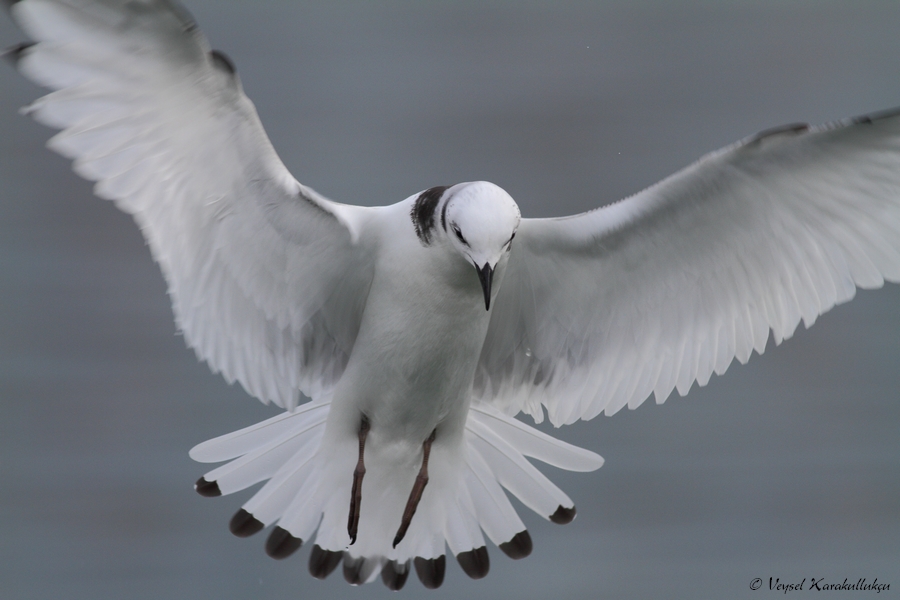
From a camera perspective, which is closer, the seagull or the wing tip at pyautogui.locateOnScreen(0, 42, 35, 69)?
the wing tip at pyautogui.locateOnScreen(0, 42, 35, 69)

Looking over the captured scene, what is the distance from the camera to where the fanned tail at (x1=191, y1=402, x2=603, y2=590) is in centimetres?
380

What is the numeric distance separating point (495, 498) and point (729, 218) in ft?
4.63

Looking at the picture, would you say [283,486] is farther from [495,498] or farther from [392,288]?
[392,288]

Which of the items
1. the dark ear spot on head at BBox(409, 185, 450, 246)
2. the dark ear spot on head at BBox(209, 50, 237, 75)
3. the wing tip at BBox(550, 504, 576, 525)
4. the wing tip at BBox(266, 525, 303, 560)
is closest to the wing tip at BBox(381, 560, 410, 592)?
the wing tip at BBox(266, 525, 303, 560)

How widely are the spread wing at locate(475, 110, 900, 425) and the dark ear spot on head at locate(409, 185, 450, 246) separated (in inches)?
14.6

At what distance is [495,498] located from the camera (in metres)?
4.07

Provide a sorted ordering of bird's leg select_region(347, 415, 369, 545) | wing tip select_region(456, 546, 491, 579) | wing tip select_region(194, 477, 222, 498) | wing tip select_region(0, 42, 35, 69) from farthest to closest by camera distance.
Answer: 1. wing tip select_region(456, 546, 491, 579)
2. wing tip select_region(194, 477, 222, 498)
3. bird's leg select_region(347, 415, 369, 545)
4. wing tip select_region(0, 42, 35, 69)

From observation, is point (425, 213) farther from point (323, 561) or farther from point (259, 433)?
point (323, 561)

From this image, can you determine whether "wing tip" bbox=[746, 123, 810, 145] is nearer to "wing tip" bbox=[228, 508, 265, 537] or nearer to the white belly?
the white belly

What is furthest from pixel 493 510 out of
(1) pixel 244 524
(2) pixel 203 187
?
(2) pixel 203 187

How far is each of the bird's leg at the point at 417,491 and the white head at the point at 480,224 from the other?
877 millimetres

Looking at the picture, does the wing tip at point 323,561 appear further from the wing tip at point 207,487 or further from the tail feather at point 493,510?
the tail feather at point 493,510

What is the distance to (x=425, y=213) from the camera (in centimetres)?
310

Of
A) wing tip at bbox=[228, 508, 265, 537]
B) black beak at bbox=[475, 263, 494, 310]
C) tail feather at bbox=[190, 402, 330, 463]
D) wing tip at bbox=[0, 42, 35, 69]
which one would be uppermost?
wing tip at bbox=[0, 42, 35, 69]
